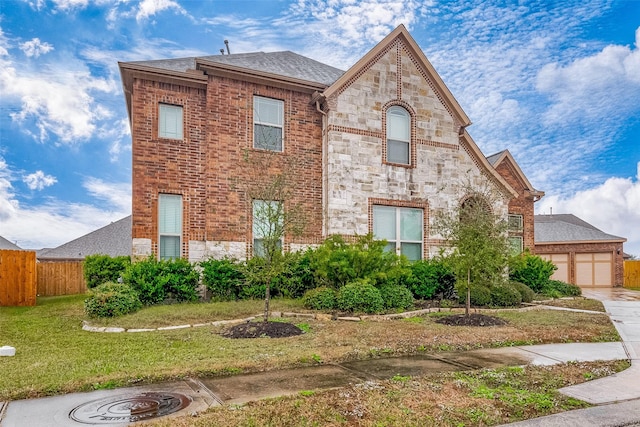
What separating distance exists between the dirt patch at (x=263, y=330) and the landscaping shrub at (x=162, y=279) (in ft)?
12.4

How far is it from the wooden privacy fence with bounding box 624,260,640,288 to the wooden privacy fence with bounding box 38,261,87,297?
32558mm

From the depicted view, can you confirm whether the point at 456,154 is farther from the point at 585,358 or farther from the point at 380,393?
the point at 380,393

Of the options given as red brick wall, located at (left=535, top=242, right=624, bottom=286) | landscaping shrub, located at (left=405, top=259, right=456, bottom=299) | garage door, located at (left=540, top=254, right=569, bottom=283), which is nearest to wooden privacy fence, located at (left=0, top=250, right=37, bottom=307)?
landscaping shrub, located at (left=405, top=259, right=456, bottom=299)

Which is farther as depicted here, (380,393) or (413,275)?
(413,275)

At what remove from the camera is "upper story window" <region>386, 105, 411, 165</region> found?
15.6 metres

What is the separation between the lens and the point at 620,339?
8.55 m

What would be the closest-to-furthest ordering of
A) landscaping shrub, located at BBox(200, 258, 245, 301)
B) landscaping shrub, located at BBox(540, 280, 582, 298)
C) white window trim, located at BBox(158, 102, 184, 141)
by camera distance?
landscaping shrub, located at BBox(200, 258, 245, 301) → white window trim, located at BBox(158, 102, 184, 141) → landscaping shrub, located at BBox(540, 280, 582, 298)

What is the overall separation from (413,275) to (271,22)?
9.98m

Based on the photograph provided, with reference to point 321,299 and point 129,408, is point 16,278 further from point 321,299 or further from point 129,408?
point 129,408

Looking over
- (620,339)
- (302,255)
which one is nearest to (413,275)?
(302,255)

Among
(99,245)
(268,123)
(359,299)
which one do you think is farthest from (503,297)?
(99,245)

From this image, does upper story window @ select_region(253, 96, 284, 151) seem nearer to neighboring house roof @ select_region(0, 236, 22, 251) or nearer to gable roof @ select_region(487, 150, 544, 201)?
gable roof @ select_region(487, 150, 544, 201)

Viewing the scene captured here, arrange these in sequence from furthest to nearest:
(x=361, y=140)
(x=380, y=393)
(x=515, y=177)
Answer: (x=515, y=177), (x=361, y=140), (x=380, y=393)

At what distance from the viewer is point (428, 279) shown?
1405cm
